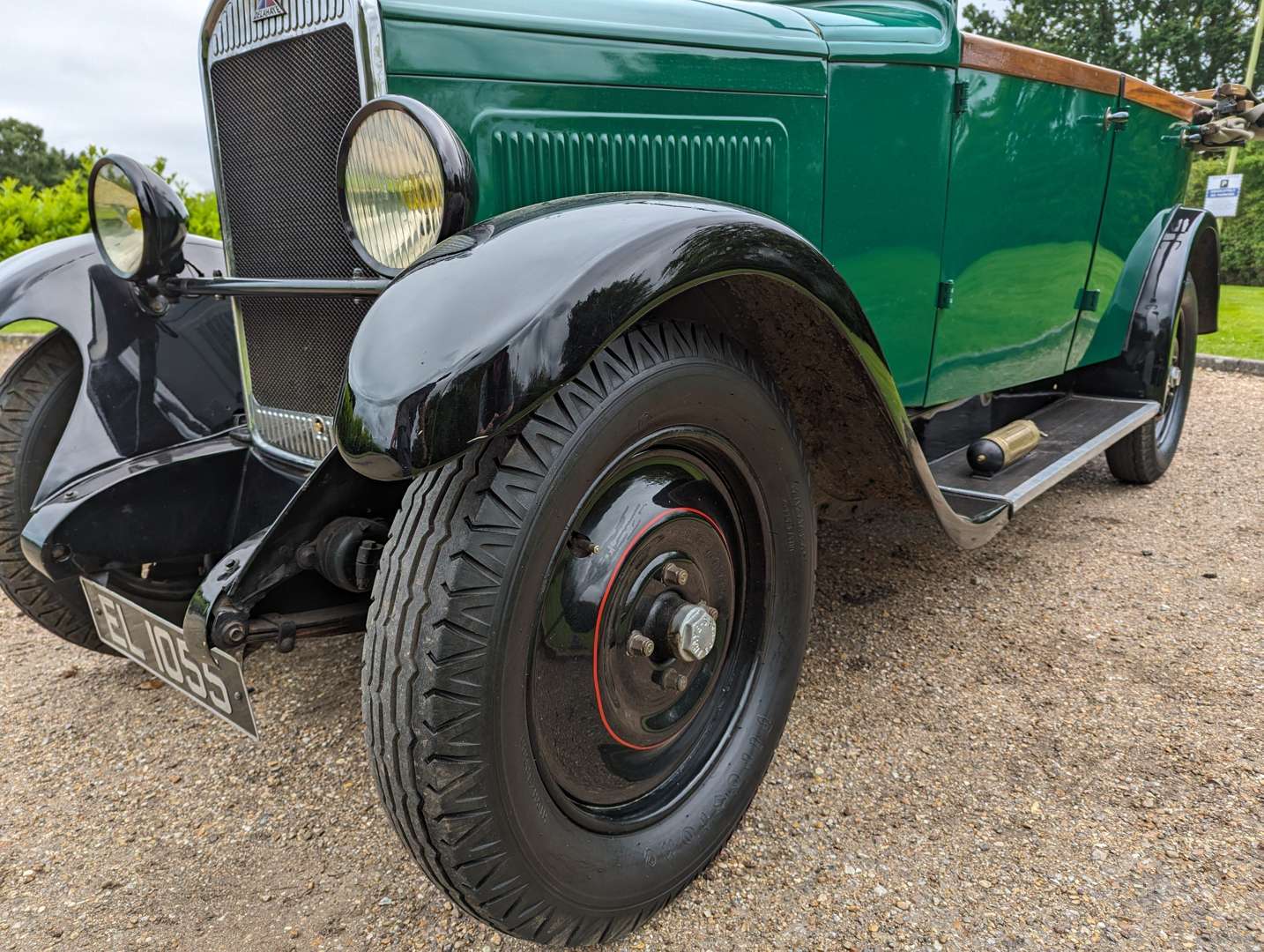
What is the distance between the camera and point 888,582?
3.00 metres

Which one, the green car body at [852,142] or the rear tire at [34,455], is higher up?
the green car body at [852,142]

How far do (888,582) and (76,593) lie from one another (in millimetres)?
2441

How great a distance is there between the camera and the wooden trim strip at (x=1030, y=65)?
247 centimetres

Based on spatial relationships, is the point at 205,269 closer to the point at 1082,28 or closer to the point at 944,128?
the point at 944,128

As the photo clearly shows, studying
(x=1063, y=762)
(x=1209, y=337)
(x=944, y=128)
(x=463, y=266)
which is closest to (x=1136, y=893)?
(x=1063, y=762)

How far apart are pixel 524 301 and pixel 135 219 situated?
140 cm

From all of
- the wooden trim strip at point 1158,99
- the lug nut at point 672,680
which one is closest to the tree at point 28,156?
the wooden trim strip at point 1158,99

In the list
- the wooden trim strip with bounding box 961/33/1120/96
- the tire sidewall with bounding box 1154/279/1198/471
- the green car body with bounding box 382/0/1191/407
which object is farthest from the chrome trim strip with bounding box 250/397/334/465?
the tire sidewall with bounding box 1154/279/1198/471

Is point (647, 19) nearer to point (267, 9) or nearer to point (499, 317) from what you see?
point (267, 9)

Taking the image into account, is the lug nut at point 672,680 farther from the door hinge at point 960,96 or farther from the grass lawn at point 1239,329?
the grass lawn at point 1239,329

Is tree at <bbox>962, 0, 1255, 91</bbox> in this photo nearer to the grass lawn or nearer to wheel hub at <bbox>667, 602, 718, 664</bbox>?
the grass lawn

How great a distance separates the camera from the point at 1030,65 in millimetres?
2695

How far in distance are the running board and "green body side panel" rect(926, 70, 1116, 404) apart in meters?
0.23

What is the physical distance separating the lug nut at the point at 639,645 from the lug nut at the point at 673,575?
0.36ft
